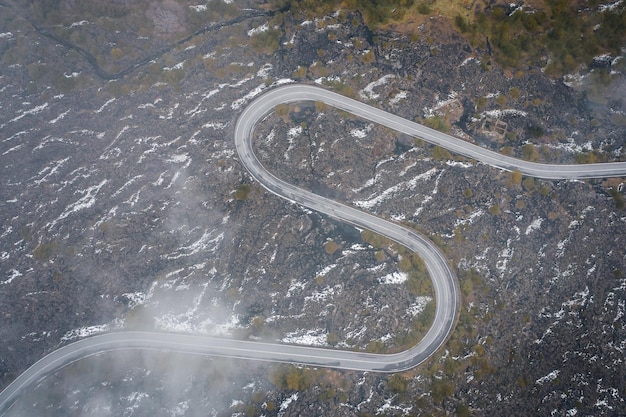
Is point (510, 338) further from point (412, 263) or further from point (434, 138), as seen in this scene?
point (434, 138)

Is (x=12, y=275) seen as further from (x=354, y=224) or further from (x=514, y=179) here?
(x=514, y=179)

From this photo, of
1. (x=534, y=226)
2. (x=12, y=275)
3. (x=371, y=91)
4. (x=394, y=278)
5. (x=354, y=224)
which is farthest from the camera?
(x=371, y=91)

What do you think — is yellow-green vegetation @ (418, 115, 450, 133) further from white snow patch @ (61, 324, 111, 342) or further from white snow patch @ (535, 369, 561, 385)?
white snow patch @ (61, 324, 111, 342)

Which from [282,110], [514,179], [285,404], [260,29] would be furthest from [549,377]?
[260,29]

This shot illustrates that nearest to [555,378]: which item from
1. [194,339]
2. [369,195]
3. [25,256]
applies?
[369,195]

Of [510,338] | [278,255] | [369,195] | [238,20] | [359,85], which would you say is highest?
[238,20]
